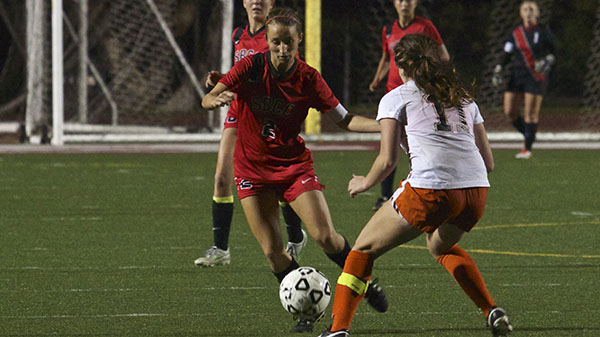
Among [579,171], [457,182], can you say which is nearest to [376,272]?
[457,182]

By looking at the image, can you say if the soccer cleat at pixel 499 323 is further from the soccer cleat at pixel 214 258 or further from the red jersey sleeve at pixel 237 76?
the soccer cleat at pixel 214 258

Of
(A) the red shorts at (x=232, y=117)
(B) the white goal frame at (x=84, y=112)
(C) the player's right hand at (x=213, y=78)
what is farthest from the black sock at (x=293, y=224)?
(B) the white goal frame at (x=84, y=112)

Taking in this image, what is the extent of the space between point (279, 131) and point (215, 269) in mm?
1734

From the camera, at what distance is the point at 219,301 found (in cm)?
609

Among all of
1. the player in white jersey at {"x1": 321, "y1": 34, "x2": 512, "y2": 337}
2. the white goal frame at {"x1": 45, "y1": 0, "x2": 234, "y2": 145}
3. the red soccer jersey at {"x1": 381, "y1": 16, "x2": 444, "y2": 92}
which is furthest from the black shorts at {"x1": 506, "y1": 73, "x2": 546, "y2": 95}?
the player in white jersey at {"x1": 321, "y1": 34, "x2": 512, "y2": 337}

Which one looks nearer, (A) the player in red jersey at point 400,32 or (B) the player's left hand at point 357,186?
(B) the player's left hand at point 357,186

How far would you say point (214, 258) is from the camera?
727 cm

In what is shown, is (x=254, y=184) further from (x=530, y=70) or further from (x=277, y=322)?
(x=530, y=70)

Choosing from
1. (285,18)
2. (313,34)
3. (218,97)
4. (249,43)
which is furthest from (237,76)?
(313,34)

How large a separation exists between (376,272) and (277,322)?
158 cm

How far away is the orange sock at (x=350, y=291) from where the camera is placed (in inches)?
191

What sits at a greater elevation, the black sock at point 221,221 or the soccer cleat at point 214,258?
the black sock at point 221,221

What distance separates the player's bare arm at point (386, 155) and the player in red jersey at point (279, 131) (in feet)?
2.33

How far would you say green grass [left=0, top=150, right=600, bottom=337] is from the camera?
5.54m
